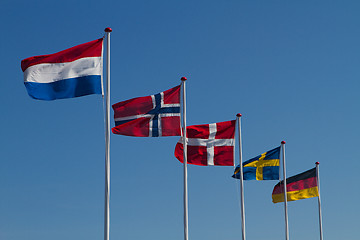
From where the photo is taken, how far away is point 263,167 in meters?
38.9

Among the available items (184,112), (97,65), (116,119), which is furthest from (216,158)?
(97,65)

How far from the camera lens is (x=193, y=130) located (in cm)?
3300

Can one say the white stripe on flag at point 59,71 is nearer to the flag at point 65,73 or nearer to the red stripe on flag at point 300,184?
the flag at point 65,73

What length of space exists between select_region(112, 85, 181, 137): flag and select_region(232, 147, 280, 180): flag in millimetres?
10432

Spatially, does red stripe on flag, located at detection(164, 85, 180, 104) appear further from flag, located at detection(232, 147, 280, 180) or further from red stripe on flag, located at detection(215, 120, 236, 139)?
flag, located at detection(232, 147, 280, 180)

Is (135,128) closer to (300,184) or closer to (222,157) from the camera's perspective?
(222,157)

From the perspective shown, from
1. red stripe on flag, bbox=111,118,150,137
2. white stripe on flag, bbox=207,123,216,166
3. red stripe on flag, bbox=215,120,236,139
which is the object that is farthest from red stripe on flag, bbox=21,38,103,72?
red stripe on flag, bbox=215,120,236,139

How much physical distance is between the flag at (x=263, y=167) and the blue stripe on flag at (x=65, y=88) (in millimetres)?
16393

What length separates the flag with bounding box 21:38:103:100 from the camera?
23859mm

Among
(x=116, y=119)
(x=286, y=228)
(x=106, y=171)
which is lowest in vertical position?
(x=286, y=228)

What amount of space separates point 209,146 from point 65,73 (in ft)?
37.9

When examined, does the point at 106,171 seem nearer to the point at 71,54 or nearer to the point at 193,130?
the point at 71,54

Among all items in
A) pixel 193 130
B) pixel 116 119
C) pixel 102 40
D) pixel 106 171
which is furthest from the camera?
pixel 193 130

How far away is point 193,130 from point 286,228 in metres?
13.6
